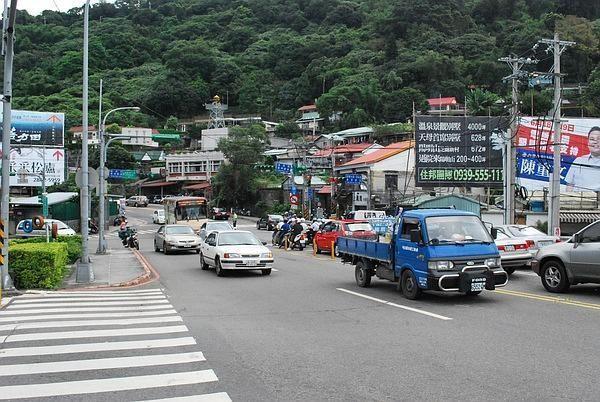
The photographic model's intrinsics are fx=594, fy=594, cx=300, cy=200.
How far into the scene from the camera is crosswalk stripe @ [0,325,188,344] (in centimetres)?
→ 923

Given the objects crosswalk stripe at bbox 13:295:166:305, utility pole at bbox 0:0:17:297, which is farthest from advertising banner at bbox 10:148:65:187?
crosswalk stripe at bbox 13:295:166:305

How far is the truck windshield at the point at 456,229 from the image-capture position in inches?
501

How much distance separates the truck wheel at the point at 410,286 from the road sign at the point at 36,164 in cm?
5008

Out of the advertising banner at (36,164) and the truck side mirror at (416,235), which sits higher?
the advertising banner at (36,164)

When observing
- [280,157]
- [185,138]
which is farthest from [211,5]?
[280,157]

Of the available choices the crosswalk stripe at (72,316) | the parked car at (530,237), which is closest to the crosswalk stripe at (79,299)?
the crosswalk stripe at (72,316)

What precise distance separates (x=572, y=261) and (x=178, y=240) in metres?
20.8

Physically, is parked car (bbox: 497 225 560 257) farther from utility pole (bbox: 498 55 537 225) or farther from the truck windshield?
the truck windshield

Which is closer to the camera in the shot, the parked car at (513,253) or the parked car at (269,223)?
the parked car at (513,253)

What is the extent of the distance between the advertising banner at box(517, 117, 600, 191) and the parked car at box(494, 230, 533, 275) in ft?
68.7

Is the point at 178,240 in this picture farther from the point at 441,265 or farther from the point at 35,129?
the point at 35,129

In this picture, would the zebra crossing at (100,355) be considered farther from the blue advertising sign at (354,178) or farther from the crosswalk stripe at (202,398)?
the blue advertising sign at (354,178)

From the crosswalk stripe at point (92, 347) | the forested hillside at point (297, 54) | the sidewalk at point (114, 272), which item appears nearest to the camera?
the crosswalk stripe at point (92, 347)

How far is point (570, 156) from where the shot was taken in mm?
38406
